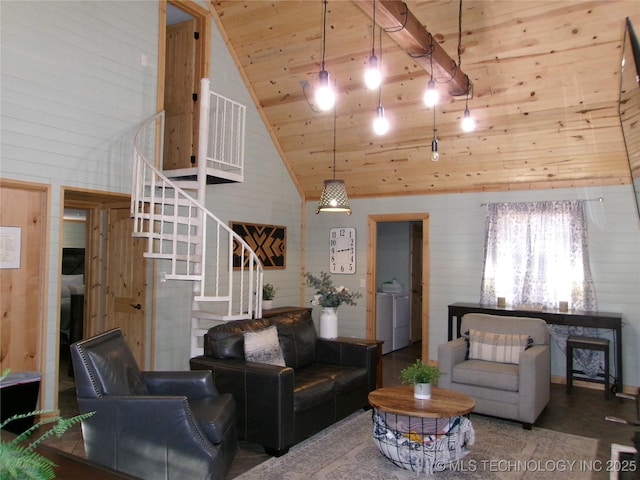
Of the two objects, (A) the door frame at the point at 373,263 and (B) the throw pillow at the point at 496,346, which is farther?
(A) the door frame at the point at 373,263

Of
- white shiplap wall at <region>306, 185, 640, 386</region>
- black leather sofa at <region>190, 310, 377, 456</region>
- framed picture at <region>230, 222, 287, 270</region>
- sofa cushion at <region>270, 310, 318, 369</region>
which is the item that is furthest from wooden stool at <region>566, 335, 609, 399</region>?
framed picture at <region>230, 222, 287, 270</region>

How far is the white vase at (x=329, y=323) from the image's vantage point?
5062 mm

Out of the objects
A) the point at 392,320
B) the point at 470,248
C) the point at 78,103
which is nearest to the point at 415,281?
the point at 392,320

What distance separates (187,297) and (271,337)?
1.87 m

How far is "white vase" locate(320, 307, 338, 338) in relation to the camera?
5.06 meters

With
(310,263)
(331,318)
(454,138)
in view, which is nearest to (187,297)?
(331,318)

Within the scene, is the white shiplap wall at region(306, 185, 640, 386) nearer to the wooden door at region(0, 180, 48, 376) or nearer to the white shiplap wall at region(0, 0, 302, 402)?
the white shiplap wall at region(0, 0, 302, 402)

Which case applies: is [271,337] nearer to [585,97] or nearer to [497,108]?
[497,108]

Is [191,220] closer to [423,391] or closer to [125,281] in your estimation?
[125,281]

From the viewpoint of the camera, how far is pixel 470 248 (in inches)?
259

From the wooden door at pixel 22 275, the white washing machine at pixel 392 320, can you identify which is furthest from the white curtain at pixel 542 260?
the wooden door at pixel 22 275

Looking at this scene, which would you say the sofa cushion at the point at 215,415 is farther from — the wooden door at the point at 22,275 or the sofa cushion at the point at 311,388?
the wooden door at the point at 22,275

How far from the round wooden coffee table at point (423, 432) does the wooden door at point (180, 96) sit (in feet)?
13.1

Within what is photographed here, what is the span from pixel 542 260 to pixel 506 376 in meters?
2.25
